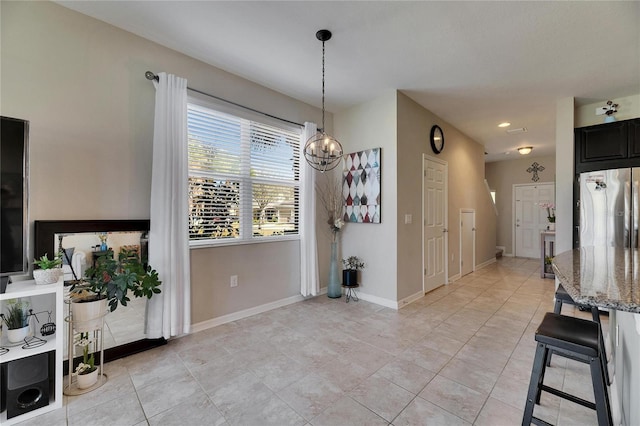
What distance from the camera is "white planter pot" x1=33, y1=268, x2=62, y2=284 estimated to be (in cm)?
173

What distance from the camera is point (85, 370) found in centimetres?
191

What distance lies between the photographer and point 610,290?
2.81 feet

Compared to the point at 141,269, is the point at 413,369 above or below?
below

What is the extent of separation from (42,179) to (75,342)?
Answer: 4.04 feet

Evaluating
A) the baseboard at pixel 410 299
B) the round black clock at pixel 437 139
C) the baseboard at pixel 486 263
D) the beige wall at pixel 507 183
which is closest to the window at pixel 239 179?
the baseboard at pixel 410 299

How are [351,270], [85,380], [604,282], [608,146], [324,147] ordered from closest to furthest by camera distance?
[604,282] < [85,380] < [324,147] < [608,146] < [351,270]

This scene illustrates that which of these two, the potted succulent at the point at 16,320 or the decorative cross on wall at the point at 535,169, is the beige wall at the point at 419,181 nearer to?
the decorative cross on wall at the point at 535,169

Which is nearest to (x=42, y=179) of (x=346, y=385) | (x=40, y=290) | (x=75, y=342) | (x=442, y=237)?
(x=40, y=290)

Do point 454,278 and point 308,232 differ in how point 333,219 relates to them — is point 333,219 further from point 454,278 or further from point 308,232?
point 454,278

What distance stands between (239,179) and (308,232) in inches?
45.4

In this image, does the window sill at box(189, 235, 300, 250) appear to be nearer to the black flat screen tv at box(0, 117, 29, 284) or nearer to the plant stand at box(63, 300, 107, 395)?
the plant stand at box(63, 300, 107, 395)

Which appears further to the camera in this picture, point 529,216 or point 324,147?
point 529,216

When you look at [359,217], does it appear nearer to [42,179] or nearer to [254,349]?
[254,349]

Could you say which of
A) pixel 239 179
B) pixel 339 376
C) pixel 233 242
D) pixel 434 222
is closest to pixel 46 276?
pixel 233 242
